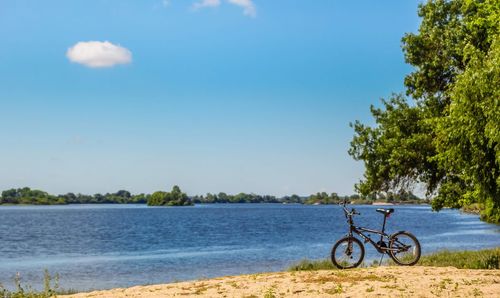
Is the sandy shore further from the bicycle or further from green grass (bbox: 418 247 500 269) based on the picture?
green grass (bbox: 418 247 500 269)

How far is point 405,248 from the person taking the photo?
59.6 feet

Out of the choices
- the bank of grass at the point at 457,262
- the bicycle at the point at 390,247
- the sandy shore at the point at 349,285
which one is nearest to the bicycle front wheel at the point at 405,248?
the bicycle at the point at 390,247

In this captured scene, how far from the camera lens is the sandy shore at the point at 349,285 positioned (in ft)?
41.2

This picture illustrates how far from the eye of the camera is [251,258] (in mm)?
40500

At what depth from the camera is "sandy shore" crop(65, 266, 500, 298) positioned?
12.6m

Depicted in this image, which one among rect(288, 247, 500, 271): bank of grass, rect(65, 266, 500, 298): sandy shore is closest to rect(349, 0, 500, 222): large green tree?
rect(288, 247, 500, 271): bank of grass

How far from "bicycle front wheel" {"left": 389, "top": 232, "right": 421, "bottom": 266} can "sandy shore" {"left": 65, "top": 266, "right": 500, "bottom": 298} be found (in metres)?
2.10

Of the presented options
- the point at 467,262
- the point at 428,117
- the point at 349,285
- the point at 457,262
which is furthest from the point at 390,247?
the point at 428,117

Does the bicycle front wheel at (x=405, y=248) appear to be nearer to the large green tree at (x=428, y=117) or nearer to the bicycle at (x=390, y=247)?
the bicycle at (x=390, y=247)

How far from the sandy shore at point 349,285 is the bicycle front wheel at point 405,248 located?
6.90ft

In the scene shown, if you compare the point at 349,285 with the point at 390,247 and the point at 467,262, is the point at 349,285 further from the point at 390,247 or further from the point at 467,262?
the point at 467,262

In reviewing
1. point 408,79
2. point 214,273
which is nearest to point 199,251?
point 214,273

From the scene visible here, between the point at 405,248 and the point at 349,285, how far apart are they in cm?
541

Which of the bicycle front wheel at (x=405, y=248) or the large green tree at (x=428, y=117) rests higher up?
the large green tree at (x=428, y=117)
